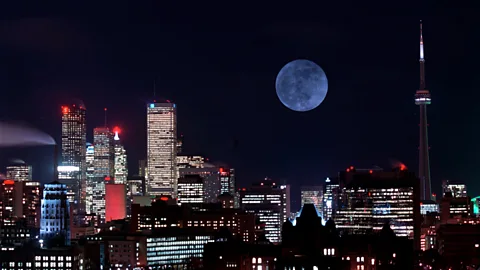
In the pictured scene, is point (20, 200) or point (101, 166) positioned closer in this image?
point (20, 200)

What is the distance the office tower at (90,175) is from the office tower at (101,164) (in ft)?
1.22

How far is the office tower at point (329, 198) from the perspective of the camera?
112m

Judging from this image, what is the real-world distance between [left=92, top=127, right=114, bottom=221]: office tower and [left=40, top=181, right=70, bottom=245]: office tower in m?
70.0

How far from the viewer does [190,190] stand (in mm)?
131875

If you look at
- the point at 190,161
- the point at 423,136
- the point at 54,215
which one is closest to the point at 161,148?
the point at 190,161

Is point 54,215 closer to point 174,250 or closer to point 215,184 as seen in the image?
point 174,250

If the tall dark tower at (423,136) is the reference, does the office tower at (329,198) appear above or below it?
below

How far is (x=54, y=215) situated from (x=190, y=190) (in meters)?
55.6

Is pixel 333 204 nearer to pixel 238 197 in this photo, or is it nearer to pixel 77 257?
pixel 238 197

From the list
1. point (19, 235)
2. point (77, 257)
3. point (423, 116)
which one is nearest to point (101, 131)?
point (423, 116)

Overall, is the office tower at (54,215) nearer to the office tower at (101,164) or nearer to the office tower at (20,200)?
the office tower at (20,200)

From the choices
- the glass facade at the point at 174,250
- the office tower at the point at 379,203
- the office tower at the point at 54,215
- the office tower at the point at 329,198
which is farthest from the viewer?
the office tower at the point at 329,198

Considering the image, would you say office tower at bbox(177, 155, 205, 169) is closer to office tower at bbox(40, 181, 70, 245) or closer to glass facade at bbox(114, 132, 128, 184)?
glass facade at bbox(114, 132, 128, 184)

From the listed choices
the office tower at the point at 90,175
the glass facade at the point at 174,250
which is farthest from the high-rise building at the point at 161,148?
the glass facade at the point at 174,250
